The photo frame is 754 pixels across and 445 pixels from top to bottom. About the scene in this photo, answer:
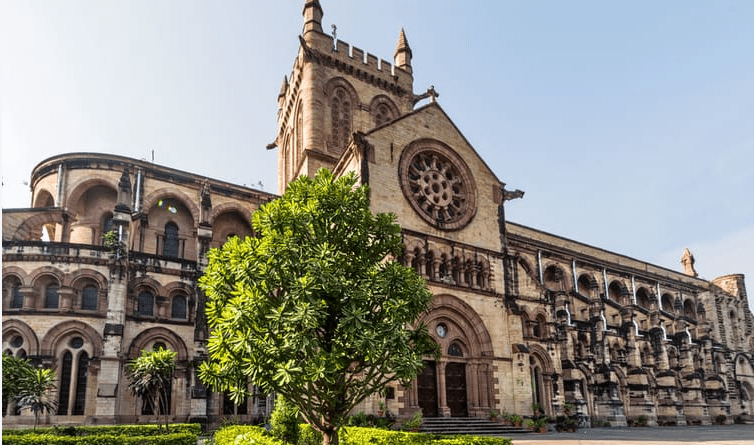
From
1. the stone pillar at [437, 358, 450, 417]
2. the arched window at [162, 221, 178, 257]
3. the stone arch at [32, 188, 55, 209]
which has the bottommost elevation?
the stone pillar at [437, 358, 450, 417]

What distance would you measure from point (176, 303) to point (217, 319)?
59.7 ft

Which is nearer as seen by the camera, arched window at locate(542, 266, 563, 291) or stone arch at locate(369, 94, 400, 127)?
stone arch at locate(369, 94, 400, 127)

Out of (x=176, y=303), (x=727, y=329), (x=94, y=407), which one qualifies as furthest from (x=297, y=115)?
(x=727, y=329)

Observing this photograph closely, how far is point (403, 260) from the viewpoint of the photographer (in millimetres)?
28547

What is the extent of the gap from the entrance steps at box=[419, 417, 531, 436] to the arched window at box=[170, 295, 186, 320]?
16.2 metres

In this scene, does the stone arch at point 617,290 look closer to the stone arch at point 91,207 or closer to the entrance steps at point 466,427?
the entrance steps at point 466,427

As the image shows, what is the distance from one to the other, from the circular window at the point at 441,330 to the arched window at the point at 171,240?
64.0 ft

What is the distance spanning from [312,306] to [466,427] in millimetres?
15624

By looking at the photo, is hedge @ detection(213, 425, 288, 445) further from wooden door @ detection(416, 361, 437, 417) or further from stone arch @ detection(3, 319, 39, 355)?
stone arch @ detection(3, 319, 39, 355)

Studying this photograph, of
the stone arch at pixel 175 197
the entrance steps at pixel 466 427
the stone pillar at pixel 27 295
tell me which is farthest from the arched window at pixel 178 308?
the entrance steps at pixel 466 427

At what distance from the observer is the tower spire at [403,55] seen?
157 ft

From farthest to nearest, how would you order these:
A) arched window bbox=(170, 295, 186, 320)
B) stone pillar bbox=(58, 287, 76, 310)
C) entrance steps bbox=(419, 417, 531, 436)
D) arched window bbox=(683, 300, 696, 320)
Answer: arched window bbox=(683, 300, 696, 320), arched window bbox=(170, 295, 186, 320), stone pillar bbox=(58, 287, 76, 310), entrance steps bbox=(419, 417, 531, 436)

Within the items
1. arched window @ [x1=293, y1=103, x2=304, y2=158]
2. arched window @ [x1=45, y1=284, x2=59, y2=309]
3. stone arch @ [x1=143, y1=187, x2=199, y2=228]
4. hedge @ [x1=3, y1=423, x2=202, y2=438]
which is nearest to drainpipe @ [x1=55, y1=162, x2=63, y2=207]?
stone arch @ [x1=143, y1=187, x2=199, y2=228]

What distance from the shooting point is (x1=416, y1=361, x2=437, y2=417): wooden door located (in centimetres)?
2767
